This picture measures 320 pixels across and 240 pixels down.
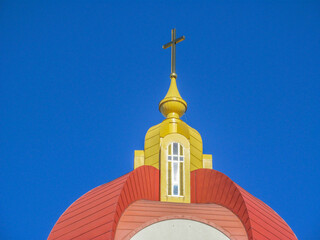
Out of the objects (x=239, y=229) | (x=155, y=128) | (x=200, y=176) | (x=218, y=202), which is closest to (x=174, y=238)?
(x=239, y=229)

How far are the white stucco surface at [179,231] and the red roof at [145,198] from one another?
0.71 metres

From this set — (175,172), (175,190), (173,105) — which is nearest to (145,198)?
(175,190)

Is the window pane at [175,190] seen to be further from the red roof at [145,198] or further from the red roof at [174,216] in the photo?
the red roof at [174,216]

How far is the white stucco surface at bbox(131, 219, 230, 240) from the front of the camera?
1203 centimetres

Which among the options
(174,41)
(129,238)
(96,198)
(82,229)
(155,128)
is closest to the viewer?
(129,238)

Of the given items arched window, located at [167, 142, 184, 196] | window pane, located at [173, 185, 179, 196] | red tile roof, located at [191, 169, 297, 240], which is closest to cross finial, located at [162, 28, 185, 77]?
arched window, located at [167, 142, 184, 196]

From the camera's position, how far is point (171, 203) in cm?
1372

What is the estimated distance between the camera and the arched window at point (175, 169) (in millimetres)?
15297

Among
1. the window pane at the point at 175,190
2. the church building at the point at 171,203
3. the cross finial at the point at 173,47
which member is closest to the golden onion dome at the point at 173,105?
the church building at the point at 171,203

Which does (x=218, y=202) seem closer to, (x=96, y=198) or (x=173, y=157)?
(x=173, y=157)

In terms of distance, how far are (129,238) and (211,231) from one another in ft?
5.90

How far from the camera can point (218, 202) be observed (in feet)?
47.2

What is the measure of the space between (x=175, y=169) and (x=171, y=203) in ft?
6.64

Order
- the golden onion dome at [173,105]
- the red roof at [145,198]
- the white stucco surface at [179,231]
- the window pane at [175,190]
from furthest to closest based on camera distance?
the golden onion dome at [173,105]
the window pane at [175,190]
the red roof at [145,198]
the white stucco surface at [179,231]
